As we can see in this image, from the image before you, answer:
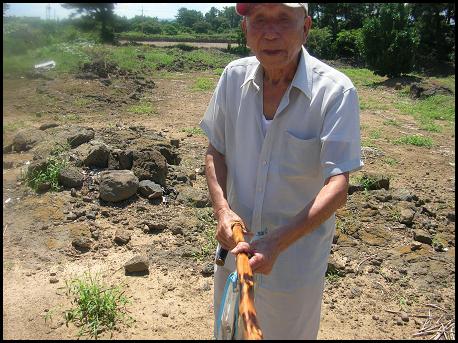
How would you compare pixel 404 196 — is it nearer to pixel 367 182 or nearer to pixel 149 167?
pixel 367 182

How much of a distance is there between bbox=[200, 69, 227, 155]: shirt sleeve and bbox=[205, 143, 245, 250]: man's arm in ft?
0.12

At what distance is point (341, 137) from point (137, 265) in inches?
97.0

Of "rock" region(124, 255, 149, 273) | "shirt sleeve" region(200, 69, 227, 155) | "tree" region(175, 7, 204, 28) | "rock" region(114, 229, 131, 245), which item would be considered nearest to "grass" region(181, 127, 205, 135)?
"rock" region(114, 229, 131, 245)

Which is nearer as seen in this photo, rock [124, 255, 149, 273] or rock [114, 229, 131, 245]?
rock [124, 255, 149, 273]

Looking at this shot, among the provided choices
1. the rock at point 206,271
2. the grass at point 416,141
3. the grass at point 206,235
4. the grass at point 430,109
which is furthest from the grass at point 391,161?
the rock at point 206,271

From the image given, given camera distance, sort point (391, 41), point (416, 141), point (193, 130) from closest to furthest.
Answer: point (193, 130) → point (416, 141) → point (391, 41)

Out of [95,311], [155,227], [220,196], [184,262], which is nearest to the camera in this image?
[220,196]

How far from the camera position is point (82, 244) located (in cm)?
400

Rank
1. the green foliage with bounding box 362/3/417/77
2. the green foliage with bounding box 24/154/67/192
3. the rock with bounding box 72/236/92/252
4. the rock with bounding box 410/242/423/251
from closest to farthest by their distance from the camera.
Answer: the rock with bounding box 72/236/92/252 → the rock with bounding box 410/242/423/251 → the green foliage with bounding box 24/154/67/192 → the green foliage with bounding box 362/3/417/77

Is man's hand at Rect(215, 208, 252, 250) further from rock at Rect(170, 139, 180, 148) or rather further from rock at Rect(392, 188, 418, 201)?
rock at Rect(170, 139, 180, 148)

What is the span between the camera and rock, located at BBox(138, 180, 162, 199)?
4930mm

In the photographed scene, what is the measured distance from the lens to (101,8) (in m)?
1.35

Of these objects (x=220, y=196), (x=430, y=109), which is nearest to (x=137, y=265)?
(x=220, y=196)

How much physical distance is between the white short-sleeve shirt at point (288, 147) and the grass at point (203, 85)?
1113cm
